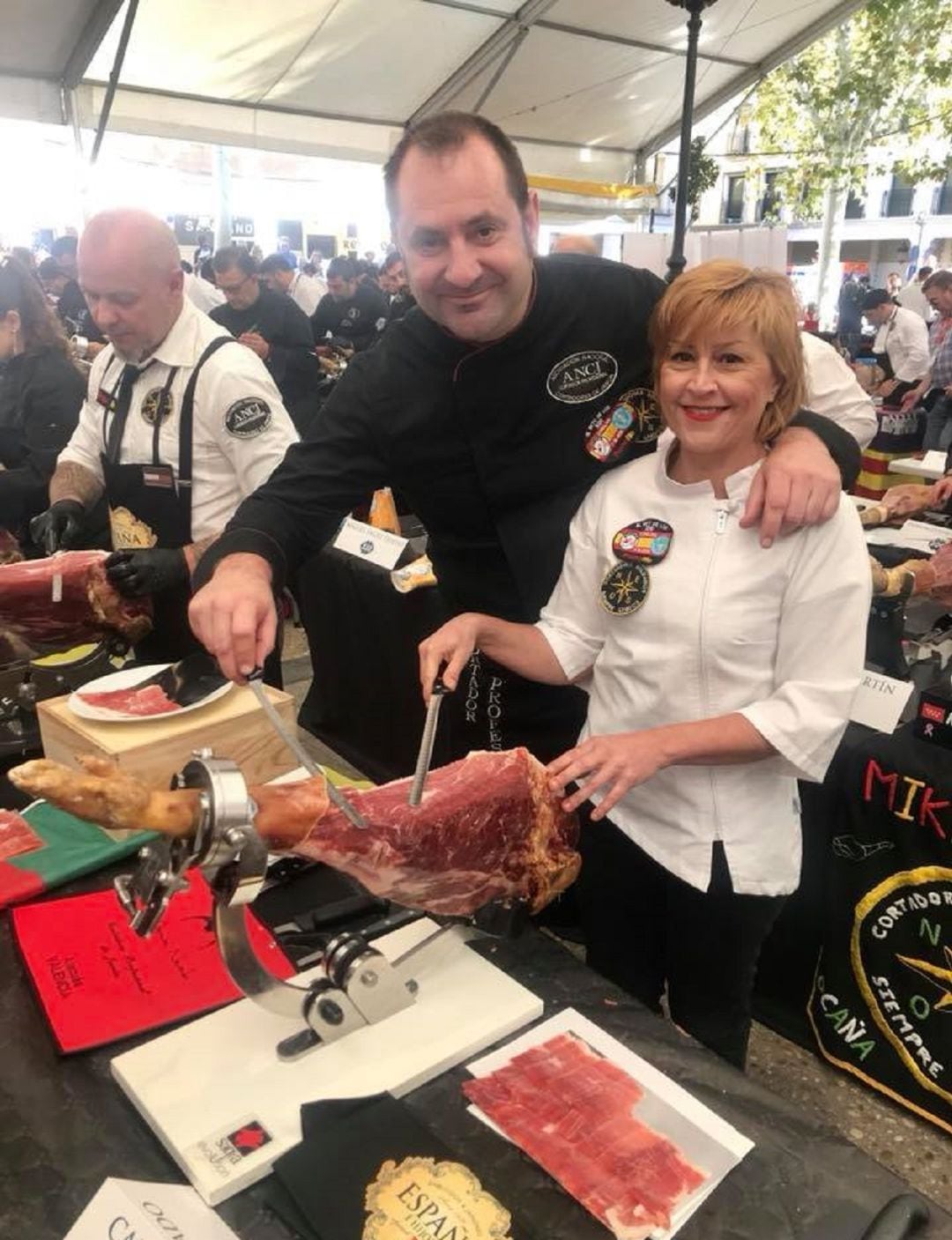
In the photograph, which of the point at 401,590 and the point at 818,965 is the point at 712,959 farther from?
the point at 401,590

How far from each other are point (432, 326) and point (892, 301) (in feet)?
25.5

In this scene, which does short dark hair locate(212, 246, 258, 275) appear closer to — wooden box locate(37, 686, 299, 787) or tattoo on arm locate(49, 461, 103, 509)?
tattoo on arm locate(49, 461, 103, 509)

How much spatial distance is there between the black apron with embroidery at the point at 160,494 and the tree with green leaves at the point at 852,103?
14.2m

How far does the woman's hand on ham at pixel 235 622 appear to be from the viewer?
50.7 inches

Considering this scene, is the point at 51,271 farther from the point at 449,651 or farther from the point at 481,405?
the point at 449,651

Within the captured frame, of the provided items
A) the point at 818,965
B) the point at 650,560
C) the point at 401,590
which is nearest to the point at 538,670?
the point at 650,560

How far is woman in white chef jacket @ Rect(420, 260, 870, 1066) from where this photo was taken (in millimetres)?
1333

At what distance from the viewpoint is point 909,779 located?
1936 mm

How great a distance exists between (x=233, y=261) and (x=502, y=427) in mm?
4434

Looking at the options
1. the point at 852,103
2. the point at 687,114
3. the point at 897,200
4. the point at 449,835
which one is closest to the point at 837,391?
the point at 687,114

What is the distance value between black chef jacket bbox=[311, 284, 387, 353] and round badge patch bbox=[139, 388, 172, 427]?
562 cm

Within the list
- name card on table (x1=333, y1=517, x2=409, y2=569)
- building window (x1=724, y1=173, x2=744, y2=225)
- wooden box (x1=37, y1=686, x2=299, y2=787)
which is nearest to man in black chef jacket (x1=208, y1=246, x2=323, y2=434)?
name card on table (x1=333, y1=517, x2=409, y2=569)

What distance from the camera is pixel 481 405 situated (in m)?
1.67

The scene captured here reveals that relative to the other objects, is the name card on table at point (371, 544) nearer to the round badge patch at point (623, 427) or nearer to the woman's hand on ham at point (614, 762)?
the round badge patch at point (623, 427)
